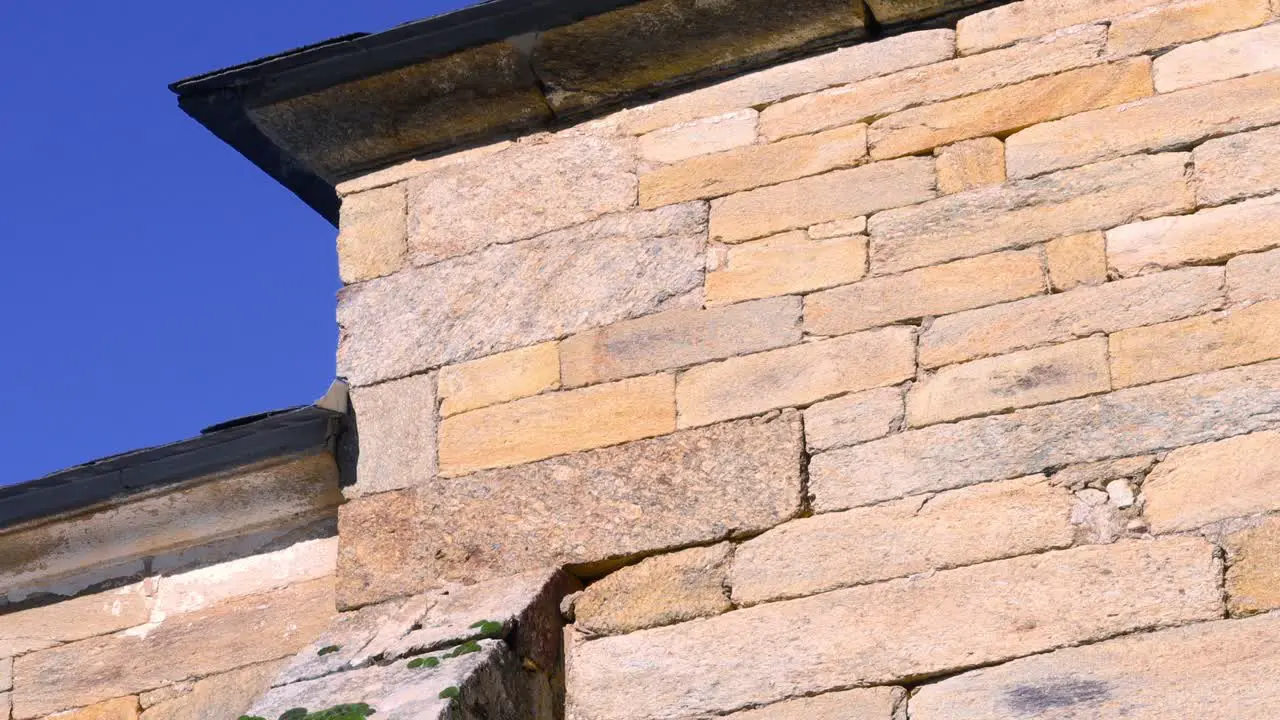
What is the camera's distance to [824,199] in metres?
5.21

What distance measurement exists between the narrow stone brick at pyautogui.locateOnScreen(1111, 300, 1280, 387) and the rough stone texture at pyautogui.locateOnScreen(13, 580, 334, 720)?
2096mm

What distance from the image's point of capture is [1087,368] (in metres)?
4.62

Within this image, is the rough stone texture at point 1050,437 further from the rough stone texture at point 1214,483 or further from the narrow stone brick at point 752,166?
the narrow stone brick at point 752,166

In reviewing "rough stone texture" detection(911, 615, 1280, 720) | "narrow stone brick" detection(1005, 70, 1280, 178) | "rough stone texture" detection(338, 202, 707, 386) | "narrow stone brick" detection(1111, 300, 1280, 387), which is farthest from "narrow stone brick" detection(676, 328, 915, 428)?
"rough stone texture" detection(911, 615, 1280, 720)

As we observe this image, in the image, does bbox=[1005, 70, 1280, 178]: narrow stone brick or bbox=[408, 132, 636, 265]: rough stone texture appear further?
bbox=[408, 132, 636, 265]: rough stone texture

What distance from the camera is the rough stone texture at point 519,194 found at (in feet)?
18.0

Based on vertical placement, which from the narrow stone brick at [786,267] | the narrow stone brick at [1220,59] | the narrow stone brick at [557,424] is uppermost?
the narrow stone brick at [1220,59]

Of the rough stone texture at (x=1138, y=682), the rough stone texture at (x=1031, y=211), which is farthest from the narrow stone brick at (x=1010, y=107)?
the rough stone texture at (x=1138, y=682)

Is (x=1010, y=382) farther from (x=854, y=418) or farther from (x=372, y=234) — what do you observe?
(x=372, y=234)

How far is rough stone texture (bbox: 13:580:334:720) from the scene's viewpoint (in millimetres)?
5336

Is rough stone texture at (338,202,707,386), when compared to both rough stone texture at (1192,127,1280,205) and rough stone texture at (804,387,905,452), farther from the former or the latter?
rough stone texture at (1192,127,1280,205)

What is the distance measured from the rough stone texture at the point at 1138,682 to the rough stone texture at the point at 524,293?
55.2 inches

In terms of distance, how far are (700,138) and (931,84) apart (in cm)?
62

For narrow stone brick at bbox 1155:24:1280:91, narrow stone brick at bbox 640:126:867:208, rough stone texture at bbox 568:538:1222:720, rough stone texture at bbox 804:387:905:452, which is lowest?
rough stone texture at bbox 568:538:1222:720
